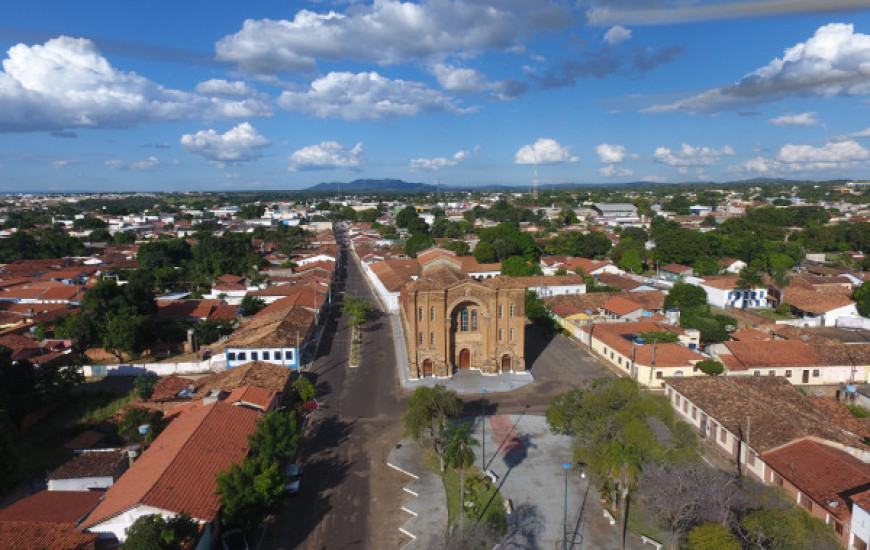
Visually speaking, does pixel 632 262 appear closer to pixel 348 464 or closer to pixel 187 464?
pixel 348 464

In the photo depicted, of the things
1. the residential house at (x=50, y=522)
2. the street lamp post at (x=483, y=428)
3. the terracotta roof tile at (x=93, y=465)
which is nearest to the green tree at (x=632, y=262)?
the street lamp post at (x=483, y=428)

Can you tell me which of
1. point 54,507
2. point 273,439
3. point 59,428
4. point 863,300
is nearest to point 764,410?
point 273,439

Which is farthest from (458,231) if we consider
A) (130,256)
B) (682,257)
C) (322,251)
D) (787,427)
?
(787,427)

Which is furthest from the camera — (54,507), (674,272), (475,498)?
(674,272)

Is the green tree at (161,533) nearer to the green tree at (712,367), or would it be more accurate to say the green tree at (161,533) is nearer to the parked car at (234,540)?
the parked car at (234,540)

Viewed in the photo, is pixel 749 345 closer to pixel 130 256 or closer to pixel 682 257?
pixel 682 257

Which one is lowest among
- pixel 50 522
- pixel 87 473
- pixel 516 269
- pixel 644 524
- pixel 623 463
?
pixel 644 524
